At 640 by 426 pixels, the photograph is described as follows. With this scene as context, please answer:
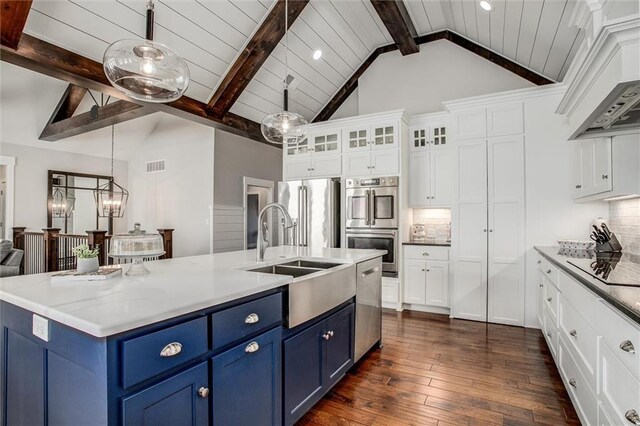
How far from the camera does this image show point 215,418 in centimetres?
138

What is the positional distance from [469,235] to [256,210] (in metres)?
4.11

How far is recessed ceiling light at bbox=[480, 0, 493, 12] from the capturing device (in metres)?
3.47

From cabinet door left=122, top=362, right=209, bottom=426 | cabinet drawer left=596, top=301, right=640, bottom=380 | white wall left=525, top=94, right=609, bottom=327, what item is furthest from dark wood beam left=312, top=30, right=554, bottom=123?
cabinet door left=122, top=362, right=209, bottom=426

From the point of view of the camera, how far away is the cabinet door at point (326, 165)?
16.5 ft

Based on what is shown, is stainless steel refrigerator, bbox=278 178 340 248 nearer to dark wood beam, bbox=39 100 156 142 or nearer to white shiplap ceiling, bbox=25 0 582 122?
white shiplap ceiling, bbox=25 0 582 122

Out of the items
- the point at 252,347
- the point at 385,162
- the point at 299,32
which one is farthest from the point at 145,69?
the point at 385,162

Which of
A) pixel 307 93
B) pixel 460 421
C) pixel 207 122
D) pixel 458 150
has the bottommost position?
pixel 460 421

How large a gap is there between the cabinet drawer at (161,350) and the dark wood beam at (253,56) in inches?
152

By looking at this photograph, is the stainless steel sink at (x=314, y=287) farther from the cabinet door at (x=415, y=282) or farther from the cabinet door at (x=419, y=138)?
the cabinet door at (x=419, y=138)

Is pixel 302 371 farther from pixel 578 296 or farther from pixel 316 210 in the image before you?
pixel 316 210

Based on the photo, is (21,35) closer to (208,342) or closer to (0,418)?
(0,418)

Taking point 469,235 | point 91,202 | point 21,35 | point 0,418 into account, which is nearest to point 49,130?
point 91,202

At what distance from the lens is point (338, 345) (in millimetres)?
2396

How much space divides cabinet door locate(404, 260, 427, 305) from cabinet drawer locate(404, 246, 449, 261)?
7cm
